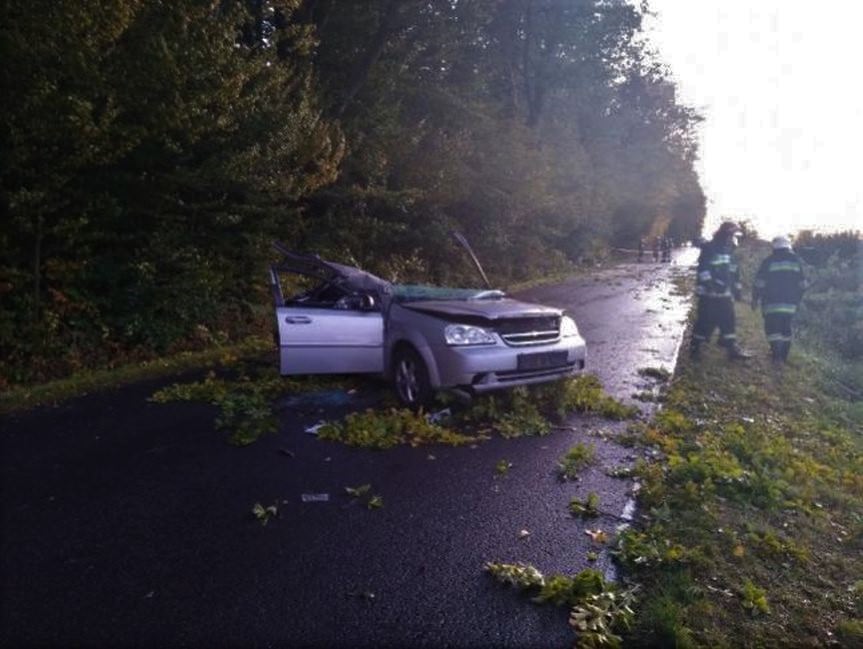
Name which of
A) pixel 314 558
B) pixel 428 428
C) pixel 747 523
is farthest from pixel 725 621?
pixel 428 428

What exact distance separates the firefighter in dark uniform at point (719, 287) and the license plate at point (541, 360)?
452 centimetres

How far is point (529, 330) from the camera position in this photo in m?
6.80

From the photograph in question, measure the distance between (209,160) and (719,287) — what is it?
8397mm

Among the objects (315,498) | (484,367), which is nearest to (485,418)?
(484,367)

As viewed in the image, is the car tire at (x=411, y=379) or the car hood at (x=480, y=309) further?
the car tire at (x=411, y=379)

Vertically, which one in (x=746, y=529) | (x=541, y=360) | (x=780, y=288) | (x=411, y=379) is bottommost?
(x=746, y=529)

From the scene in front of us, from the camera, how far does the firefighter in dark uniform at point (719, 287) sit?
9992 millimetres

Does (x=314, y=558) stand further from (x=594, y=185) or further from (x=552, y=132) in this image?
(x=594, y=185)

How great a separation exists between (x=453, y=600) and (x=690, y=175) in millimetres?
68855

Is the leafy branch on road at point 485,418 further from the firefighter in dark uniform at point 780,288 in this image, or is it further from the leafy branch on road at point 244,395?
the firefighter in dark uniform at point 780,288

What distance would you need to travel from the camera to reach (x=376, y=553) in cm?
391

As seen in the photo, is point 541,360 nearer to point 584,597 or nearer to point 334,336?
point 334,336

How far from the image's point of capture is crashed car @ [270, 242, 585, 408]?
255 inches

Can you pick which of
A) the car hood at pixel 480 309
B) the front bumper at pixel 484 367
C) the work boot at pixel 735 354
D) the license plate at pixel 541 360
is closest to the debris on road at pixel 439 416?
the front bumper at pixel 484 367
